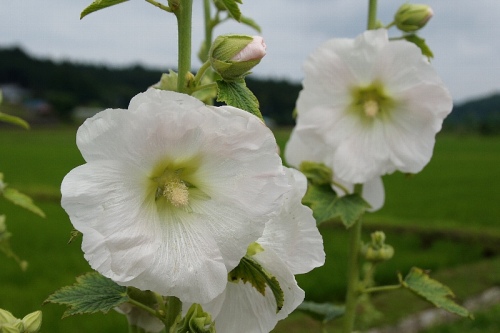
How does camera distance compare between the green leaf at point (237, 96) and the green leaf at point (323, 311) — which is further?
the green leaf at point (323, 311)

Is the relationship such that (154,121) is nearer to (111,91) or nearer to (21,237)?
(21,237)

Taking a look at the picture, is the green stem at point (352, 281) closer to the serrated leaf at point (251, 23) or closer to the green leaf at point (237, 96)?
the serrated leaf at point (251, 23)

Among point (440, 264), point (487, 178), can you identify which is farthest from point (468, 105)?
point (440, 264)

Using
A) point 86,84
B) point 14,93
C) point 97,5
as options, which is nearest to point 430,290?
point 97,5

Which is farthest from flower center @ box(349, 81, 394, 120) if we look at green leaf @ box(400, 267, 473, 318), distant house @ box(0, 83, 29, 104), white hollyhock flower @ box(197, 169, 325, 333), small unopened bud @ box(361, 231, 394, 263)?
distant house @ box(0, 83, 29, 104)

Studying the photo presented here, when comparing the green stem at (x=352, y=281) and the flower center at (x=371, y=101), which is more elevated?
the flower center at (x=371, y=101)

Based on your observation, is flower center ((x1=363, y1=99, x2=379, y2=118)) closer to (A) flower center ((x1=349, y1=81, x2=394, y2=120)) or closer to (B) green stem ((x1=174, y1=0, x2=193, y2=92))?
(A) flower center ((x1=349, y1=81, x2=394, y2=120))

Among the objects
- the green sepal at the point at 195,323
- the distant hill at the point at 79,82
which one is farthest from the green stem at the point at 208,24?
the distant hill at the point at 79,82

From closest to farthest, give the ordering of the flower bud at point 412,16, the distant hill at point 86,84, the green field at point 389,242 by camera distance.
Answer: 1. the flower bud at point 412,16
2. the green field at point 389,242
3. the distant hill at point 86,84
